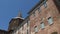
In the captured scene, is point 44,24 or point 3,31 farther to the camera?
point 3,31

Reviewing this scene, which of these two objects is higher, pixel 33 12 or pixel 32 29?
pixel 33 12

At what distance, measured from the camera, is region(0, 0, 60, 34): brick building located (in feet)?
85.1

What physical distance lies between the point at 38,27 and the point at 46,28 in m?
3.17

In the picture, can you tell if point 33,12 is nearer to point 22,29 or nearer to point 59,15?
point 22,29

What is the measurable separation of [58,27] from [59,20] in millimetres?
1243

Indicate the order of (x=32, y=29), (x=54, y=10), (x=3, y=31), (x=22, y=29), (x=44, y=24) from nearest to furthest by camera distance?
1. (x=54, y=10)
2. (x=44, y=24)
3. (x=32, y=29)
4. (x=22, y=29)
5. (x=3, y=31)

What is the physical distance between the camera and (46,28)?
2761 centimetres

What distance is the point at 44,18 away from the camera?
29.2 metres

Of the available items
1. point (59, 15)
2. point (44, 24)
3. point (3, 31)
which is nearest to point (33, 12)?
point (44, 24)

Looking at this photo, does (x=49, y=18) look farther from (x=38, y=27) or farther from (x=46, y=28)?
(x=38, y=27)

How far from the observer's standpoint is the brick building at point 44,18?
26.0 meters

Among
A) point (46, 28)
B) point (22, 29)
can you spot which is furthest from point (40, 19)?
point (22, 29)

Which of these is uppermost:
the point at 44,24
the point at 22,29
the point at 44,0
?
the point at 44,0

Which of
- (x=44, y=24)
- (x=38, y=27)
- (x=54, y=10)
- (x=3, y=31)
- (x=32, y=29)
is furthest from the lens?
(x=3, y=31)
